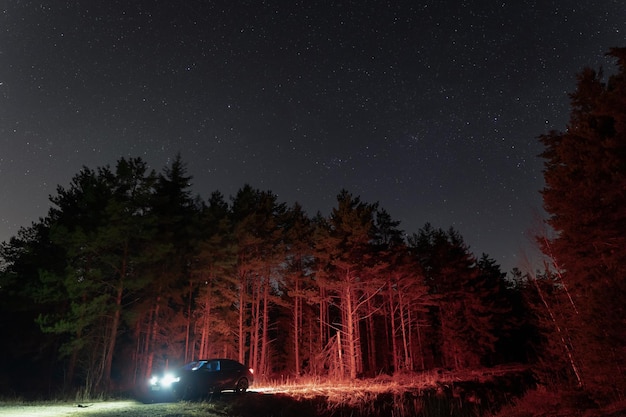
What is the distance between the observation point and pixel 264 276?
35406mm

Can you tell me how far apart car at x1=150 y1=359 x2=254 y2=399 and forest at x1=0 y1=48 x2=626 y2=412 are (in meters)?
3.79

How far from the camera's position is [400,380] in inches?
1003

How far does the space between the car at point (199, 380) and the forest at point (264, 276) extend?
12.4 feet

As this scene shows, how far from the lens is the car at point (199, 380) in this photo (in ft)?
62.1

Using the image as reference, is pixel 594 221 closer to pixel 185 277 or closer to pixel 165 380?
pixel 165 380

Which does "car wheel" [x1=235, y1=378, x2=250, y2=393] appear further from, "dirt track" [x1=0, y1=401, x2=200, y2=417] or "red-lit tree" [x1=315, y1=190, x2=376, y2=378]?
"red-lit tree" [x1=315, y1=190, x2=376, y2=378]

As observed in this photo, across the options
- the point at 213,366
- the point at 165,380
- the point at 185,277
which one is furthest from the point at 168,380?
the point at 185,277

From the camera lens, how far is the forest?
51.9ft

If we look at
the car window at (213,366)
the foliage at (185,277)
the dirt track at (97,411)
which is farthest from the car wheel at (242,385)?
the foliage at (185,277)

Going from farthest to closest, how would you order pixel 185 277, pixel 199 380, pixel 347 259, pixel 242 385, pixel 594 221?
pixel 185 277, pixel 347 259, pixel 242 385, pixel 199 380, pixel 594 221

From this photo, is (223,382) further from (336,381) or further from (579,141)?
(579,141)

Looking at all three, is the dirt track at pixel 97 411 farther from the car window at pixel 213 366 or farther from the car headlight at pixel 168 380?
the car window at pixel 213 366

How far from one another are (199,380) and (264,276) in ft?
54.2

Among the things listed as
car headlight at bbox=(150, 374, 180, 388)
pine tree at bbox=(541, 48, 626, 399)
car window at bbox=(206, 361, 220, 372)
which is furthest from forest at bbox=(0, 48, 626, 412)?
A: car window at bbox=(206, 361, 220, 372)
